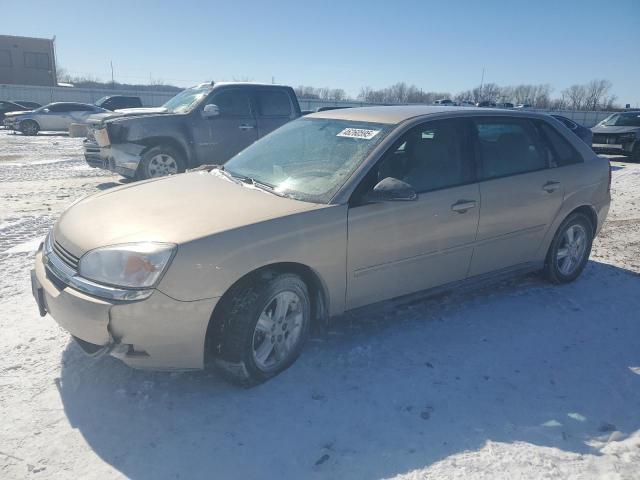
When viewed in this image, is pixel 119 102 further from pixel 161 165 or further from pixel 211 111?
pixel 211 111

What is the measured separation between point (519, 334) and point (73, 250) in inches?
126

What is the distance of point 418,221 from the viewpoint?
3480 millimetres

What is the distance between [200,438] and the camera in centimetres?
253

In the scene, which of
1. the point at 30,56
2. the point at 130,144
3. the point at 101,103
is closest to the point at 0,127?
the point at 101,103

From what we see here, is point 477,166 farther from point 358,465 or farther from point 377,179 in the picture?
point 358,465

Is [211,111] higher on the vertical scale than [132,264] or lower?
higher

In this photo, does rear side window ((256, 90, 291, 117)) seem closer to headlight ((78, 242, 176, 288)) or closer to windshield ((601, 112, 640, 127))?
headlight ((78, 242, 176, 288))

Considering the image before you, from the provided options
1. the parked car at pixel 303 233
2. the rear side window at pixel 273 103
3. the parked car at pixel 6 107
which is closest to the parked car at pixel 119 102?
the parked car at pixel 6 107

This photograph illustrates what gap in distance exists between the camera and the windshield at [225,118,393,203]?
11.0ft

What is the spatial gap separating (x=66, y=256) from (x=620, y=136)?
17.6 metres

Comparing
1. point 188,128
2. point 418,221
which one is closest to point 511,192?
point 418,221

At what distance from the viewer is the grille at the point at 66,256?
278cm

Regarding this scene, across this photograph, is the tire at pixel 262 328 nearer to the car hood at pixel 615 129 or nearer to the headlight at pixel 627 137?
the headlight at pixel 627 137

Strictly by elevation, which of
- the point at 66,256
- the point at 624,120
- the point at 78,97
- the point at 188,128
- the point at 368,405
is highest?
the point at 78,97
